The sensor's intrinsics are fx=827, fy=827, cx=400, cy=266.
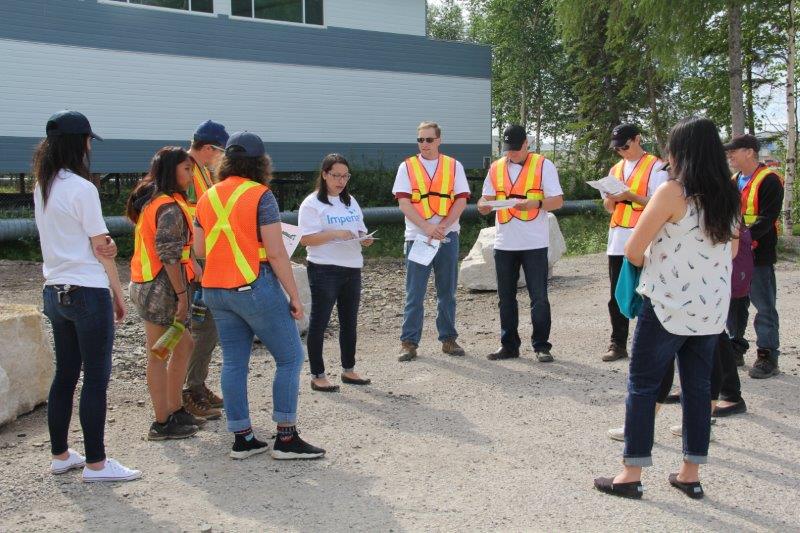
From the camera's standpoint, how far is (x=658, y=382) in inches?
163

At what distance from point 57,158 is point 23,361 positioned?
2.09 metres

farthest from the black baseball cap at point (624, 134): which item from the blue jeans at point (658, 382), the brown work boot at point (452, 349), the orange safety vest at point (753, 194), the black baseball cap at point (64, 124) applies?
the black baseball cap at point (64, 124)

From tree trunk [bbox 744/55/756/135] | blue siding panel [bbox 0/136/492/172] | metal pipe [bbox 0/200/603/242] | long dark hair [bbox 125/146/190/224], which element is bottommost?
metal pipe [bbox 0/200/603/242]

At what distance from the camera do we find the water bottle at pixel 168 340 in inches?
194

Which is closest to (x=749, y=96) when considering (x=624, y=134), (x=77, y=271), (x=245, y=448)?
Result: (x=624, y=134)

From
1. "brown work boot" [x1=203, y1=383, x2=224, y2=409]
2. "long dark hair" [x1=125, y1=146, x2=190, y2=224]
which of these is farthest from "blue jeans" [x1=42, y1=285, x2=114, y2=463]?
"brown work boot" [x1=203, y1=383, x2=224, y2=409]

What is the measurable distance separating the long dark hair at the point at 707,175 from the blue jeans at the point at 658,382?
502mm

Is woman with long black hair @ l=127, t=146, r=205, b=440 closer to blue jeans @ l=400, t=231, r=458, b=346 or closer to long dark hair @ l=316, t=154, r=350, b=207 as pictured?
long dark hair @ l=316, t=154, r=350, b=207

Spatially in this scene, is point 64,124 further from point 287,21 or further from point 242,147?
point 287,21

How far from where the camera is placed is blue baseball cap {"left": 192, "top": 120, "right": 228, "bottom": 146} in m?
5.46

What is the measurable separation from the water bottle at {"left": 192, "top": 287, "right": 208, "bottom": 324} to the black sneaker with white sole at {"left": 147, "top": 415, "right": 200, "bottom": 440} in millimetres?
645

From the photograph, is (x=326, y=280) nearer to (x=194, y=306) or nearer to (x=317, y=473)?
(x=194, y=306)

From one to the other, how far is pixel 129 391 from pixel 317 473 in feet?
8.44

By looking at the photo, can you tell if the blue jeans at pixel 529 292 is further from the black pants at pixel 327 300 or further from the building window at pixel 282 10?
the building window at pixel 282 10
